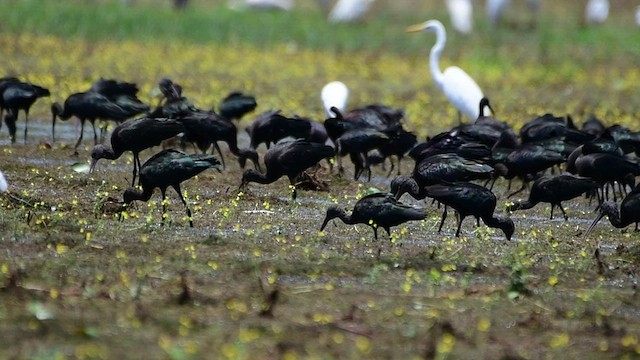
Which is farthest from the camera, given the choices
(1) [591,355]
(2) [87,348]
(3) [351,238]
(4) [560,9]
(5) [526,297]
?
(4) [560,9]

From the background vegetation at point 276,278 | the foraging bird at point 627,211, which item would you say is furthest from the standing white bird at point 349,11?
the foraging bird at point 627,211

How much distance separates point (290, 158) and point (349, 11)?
19.3 m

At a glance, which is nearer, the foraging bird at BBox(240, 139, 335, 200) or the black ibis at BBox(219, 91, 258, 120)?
the foraging bird at BBox(240, 139, 335, 200)

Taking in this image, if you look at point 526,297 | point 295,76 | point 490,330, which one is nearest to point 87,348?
point 490,330

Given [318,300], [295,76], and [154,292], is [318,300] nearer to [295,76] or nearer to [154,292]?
[154,292]

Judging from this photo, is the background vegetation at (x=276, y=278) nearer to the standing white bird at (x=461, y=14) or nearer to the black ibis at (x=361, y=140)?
the black ibis at (x=361, y=140)

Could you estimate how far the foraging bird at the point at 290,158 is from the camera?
11.6m

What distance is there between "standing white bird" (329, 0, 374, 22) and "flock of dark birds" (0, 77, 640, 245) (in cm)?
1490

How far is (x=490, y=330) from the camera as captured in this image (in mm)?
7586

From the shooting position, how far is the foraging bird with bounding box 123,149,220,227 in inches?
407

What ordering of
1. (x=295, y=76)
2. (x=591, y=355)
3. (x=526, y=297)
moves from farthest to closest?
(x=295, y=76) < (x=526, y=297) < (x=591, y=355)

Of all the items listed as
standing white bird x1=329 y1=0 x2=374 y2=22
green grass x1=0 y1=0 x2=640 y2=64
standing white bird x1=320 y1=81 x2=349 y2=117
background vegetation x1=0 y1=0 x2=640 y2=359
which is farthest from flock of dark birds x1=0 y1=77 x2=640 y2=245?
standing white bird x1=329 y1=0 x2=374 y2=22

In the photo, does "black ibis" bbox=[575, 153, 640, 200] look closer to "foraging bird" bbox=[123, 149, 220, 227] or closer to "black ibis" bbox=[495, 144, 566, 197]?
"black ibis" bbox=[495, 144, 566, 197]

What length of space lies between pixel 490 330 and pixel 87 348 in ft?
7.20
